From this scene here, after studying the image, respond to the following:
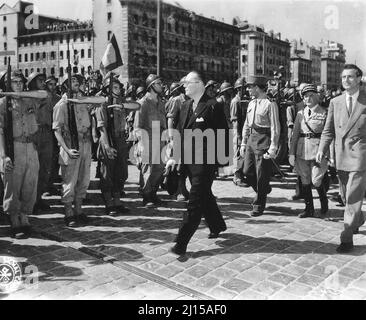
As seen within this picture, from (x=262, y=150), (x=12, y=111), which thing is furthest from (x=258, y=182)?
(x=12, y=111)

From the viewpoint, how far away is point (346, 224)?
5.43 m

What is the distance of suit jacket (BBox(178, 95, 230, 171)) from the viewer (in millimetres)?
5312

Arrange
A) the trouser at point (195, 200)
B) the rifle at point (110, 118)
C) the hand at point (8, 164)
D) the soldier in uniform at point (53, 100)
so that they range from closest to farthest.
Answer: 1. the trouser at point (195, 200)
2. the hand at point (8, 164)
3. the rifle at point (110, 118)
4. the soldier in uniform at point (53, 100)

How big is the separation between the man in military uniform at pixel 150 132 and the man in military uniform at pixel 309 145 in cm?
240

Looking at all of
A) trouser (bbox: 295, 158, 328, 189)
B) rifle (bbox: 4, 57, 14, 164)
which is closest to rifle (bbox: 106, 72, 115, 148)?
rifle (bbox: 4, 57, 14, 164)

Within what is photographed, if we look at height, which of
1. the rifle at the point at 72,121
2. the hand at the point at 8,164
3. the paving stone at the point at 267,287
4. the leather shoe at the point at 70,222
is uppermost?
the rifle at the point at 72,121

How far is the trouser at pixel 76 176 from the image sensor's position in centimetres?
671

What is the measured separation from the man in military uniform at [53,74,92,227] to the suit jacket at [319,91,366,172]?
359 centimetres

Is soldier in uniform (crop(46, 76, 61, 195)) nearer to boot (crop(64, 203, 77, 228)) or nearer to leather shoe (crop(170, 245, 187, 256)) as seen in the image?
boot (crop(64, 203, 77, 228))

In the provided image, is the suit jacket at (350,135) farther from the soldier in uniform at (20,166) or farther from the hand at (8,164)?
the hand at (8,164)

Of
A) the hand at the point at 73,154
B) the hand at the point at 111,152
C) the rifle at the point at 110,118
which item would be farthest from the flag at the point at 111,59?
the hand at the point at 73,154

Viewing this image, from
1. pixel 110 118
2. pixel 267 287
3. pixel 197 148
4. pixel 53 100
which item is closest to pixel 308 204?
pixel 197 148
